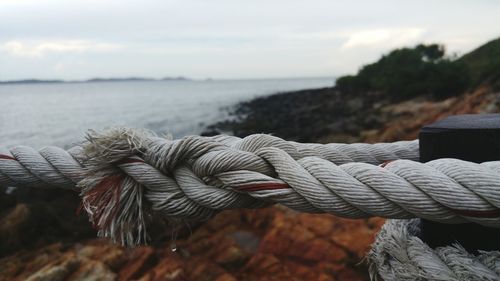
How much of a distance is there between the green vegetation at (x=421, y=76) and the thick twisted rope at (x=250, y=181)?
18036 millimetres

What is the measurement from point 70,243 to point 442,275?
16.1ft

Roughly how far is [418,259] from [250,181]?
19.2 inches

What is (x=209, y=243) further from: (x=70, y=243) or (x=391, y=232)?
(x=391, y=232)

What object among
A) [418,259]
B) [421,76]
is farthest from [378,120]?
[418,259]

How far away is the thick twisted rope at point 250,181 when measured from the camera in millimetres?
1021

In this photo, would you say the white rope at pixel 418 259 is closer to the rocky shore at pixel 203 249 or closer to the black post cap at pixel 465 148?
the black post cap at pixel 465 148

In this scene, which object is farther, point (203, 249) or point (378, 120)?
point (378, 120)

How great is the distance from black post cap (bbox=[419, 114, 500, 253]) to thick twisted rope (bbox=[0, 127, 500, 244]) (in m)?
0.08

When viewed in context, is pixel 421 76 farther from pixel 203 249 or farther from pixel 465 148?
pixel 465 148

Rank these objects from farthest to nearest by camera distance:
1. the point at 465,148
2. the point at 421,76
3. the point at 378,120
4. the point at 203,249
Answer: the point at 421,76 → the point at 378,120 → the point at 203,249 → the point at 465,148

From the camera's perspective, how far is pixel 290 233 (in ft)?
14.5

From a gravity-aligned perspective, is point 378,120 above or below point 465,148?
below

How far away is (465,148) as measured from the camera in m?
1.11

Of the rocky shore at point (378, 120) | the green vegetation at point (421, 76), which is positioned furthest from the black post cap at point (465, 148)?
the green vegetation at point (421, 76)
